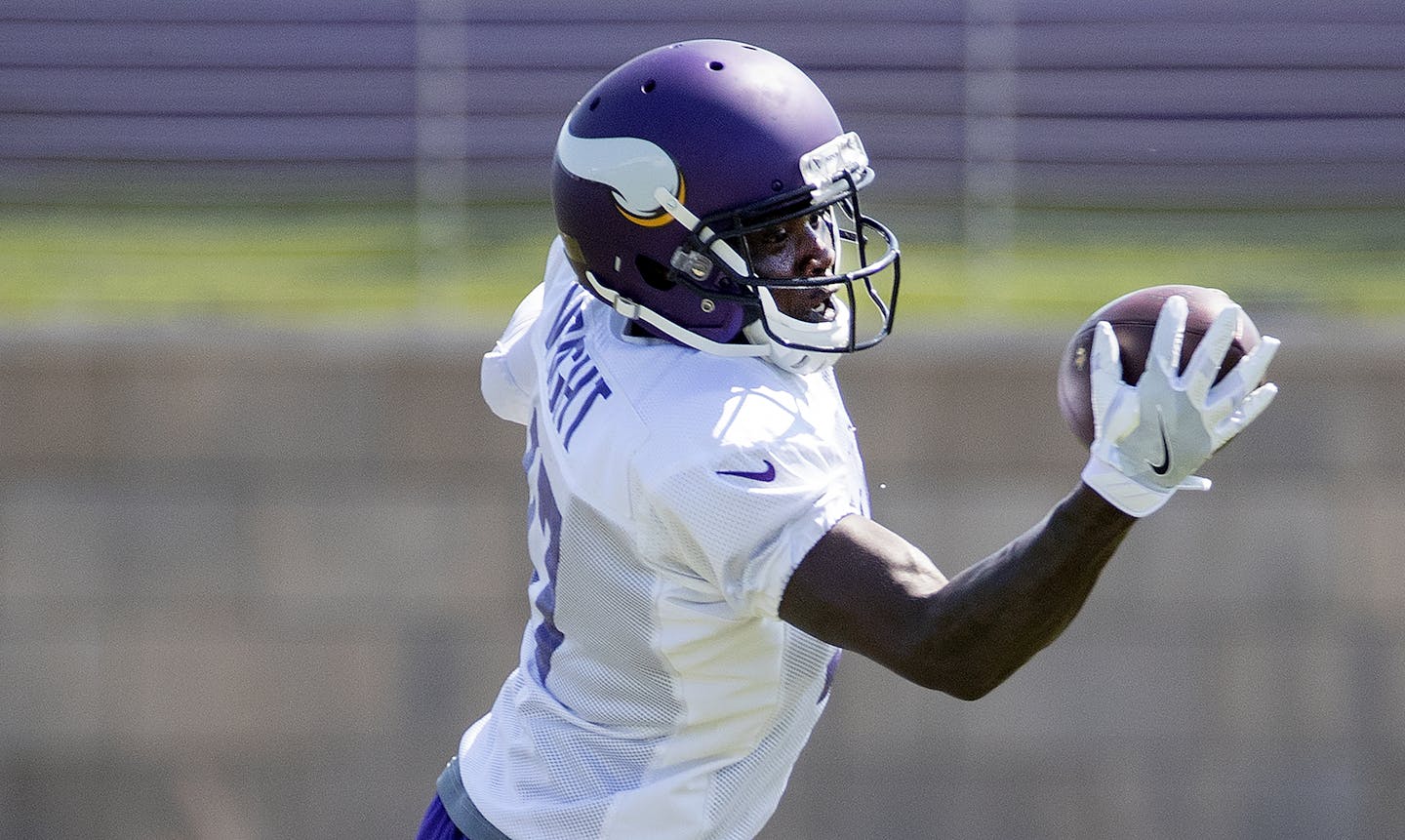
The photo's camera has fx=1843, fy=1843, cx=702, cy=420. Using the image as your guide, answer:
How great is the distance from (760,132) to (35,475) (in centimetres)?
302

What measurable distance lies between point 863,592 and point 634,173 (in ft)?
2.56

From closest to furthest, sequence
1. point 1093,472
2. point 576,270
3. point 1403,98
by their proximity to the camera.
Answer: point 1093,472
point 576,270
point 1403,98

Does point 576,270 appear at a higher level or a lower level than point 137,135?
higher

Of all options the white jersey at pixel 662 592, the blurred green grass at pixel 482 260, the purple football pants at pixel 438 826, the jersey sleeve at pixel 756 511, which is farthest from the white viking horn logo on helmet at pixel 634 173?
the blurred green grass at pixel 482 260

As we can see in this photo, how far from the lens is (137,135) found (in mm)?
5465

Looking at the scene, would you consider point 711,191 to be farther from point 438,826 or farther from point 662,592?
point 438,826

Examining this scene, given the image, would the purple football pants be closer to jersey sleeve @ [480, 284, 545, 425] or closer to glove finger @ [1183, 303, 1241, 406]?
jersey sleeve @ [480, 284, 545, 425]

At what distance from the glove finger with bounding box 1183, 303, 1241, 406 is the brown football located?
0.34 feet

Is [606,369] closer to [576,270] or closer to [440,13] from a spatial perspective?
[576,270]

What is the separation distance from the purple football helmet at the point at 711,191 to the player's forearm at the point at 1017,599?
0.49 m

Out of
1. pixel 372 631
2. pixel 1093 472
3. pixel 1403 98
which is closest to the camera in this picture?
pixel 1093 472

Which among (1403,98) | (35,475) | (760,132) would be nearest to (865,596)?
(760,132)

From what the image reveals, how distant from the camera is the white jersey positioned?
2365 mm

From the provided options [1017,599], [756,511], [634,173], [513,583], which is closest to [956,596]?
[1017,599]
